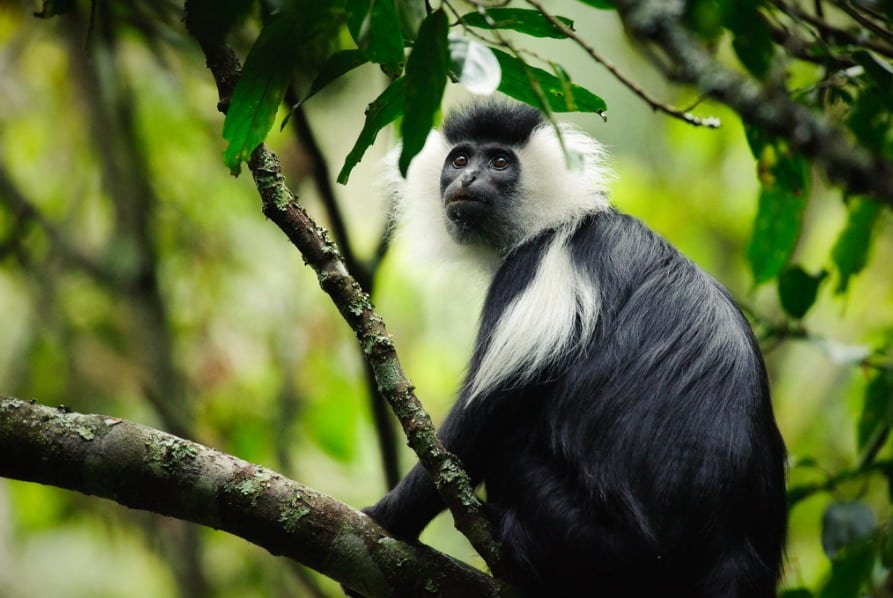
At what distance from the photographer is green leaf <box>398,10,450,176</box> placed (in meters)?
1.87

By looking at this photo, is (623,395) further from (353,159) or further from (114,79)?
(114,79)

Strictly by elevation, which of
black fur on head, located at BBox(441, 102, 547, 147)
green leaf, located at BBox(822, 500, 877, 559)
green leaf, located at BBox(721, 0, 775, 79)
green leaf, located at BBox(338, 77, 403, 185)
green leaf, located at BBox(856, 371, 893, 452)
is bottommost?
green leaf, located at BBox(822, 500, 877, 559)

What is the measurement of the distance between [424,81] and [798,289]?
245 cm

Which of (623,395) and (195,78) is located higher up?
(195,78)

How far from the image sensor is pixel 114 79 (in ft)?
20.5

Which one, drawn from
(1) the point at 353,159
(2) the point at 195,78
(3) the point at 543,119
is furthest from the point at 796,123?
(2) the point at 195,78

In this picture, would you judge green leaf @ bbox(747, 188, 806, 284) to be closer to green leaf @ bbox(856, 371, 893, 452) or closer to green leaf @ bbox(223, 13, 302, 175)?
green leaf @ bbox(856, 371, 893, 452)

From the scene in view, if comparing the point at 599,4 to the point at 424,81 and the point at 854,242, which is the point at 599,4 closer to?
the point at 424,81

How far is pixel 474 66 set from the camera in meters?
1.98

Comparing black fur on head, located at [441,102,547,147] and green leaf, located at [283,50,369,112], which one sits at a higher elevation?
black fur on head, located at [441,102,547,147]

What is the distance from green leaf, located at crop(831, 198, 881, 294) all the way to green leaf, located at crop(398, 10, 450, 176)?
226 cm

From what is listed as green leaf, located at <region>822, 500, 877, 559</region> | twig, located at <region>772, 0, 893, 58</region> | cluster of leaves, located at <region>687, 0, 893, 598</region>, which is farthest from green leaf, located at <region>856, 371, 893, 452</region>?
twig, located at <region>772, 0, 893, 58</region>

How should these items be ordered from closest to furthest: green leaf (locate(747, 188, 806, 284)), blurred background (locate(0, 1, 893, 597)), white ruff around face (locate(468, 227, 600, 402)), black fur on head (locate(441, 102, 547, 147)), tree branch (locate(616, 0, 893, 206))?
tree branch (locate(616, 0, 893, 206)) → white ruff around face (locate(468, 227, 600, 402)) → green leaf (locate(747, 188, 806, 284)) → black fur on head (locate(441, 102, 547, 147)) → blurred background (locate(0, 1, 893, 597))

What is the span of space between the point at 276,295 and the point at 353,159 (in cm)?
508
